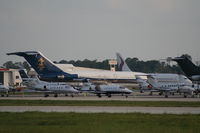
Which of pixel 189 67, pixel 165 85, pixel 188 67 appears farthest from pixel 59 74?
pixel 189 67

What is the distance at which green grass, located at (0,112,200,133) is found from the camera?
24891 millimetres

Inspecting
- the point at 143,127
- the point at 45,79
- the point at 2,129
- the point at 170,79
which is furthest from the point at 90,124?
the point at 170,79

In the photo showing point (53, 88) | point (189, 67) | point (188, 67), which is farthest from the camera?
point (188, 67)

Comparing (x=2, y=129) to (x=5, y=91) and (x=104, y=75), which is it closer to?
(x=5, y=91)

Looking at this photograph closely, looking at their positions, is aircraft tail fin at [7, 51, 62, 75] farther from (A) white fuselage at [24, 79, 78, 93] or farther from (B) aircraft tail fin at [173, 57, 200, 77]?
(B) aircraft tail fin at [173, 57, 200, 77]

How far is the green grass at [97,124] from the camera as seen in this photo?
81.7ft

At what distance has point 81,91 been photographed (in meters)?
80.4

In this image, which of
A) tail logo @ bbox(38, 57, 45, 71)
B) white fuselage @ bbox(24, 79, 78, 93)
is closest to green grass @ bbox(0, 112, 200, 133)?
white fuselage @ bbox(24, 79, 78, 93)

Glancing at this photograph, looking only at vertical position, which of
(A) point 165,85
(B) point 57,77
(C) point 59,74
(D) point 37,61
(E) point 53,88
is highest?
(D) point 37,61

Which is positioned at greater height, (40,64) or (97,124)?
(40,64)

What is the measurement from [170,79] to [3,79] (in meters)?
67.4

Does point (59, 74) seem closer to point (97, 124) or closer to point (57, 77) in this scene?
point (57, 77)

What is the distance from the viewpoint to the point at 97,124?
91.1ft

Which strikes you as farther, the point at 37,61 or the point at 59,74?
the point at 59,74
